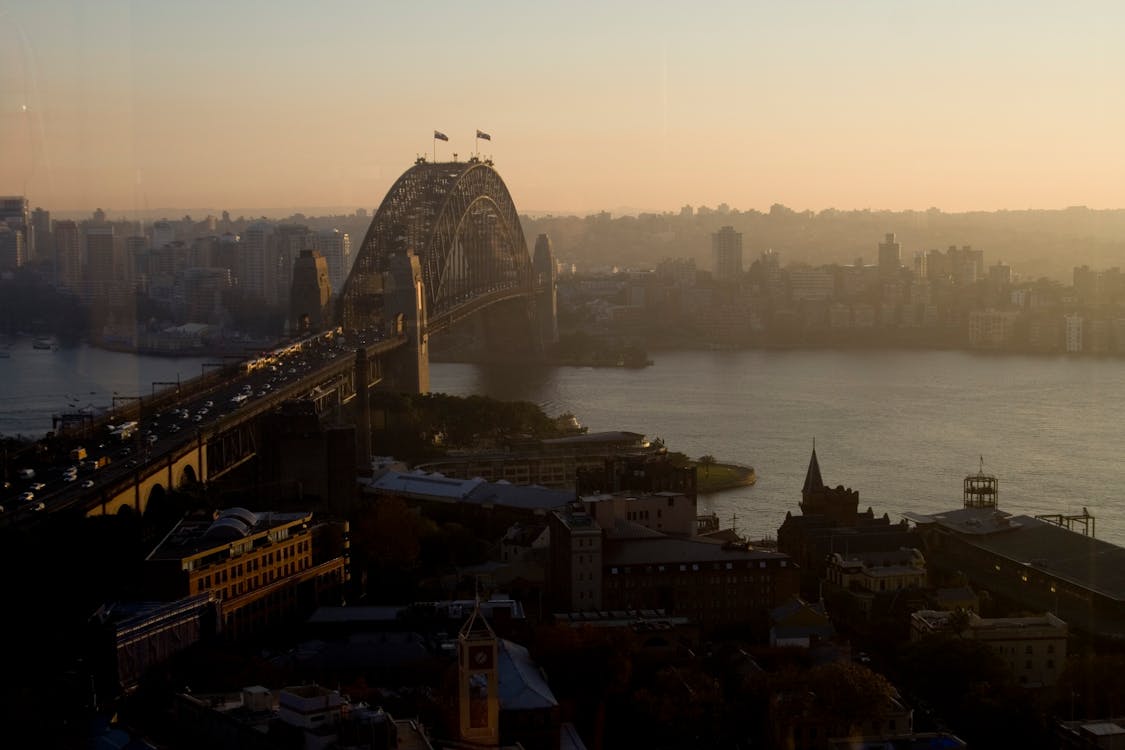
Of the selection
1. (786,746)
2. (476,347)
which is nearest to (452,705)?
(786,746)

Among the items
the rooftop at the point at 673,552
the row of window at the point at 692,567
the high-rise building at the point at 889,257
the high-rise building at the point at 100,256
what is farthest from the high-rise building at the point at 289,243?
the row of window at the point at 692,567

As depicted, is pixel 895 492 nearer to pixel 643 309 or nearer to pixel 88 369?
pixel 88 369

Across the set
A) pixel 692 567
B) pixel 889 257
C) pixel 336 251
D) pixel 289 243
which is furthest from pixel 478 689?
pixel 889 257

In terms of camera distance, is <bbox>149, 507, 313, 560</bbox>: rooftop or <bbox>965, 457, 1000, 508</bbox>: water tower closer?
<bbox>149, 507, 313, 560</bbox>: rooftop

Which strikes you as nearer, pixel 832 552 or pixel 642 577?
pixel 642 577

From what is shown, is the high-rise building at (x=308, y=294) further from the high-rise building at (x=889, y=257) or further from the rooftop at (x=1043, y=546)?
the high-rise building at (x=889, y=257)

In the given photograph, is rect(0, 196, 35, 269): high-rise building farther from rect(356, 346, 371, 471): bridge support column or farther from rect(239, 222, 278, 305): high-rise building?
rect(239, 222, 278, 305): high-rise building

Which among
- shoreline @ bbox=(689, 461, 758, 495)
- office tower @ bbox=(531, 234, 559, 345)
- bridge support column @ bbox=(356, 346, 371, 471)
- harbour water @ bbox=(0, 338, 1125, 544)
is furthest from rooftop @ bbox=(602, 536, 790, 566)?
office tower @ bbox=(531, 234, 559, 345)
